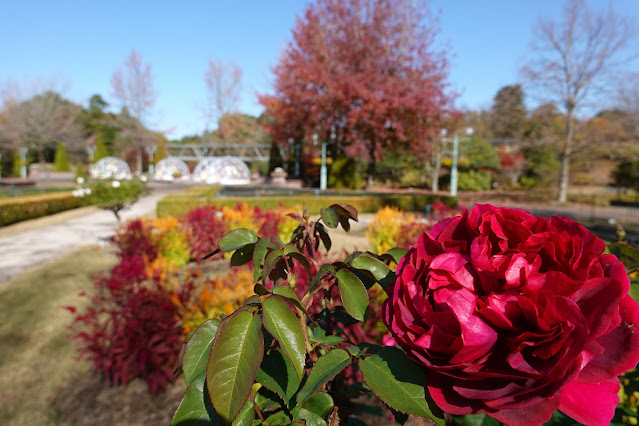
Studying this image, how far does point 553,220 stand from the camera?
1.95 feet

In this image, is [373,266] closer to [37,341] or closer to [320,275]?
[320,275]

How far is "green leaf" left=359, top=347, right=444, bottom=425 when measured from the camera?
53cm

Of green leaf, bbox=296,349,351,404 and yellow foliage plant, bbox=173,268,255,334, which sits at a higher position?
green leaf, bbox=296,349,351,404

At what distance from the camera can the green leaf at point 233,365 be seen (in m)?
0.49

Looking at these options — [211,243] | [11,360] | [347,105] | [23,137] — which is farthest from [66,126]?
[11,360]

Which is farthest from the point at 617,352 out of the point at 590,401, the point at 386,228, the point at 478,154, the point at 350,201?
the point at 478,154

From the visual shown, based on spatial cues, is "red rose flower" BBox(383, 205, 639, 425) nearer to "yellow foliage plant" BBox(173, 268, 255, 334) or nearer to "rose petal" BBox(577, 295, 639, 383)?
"rose petal" BBox(577, 295, 639, 383)

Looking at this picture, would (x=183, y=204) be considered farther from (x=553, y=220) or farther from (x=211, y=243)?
(x=553, y=220)

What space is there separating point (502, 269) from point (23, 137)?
46.9 metres

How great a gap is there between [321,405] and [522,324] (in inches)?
15.4

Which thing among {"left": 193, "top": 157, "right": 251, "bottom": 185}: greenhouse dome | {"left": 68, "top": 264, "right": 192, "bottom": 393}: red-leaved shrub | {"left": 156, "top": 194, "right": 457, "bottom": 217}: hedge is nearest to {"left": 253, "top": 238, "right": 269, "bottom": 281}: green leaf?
{"left": 68, "top": 264, "right": 192, "bottom": 393}: red-leaved shrub

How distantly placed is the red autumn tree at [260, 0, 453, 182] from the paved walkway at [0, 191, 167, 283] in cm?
1055

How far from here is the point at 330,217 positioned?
3.02ft

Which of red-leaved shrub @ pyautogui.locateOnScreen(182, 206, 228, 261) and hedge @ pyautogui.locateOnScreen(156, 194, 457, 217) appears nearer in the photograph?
red-leaved shrub @ pyautogui.locateOnScreen(182, 206, 228, 261)
